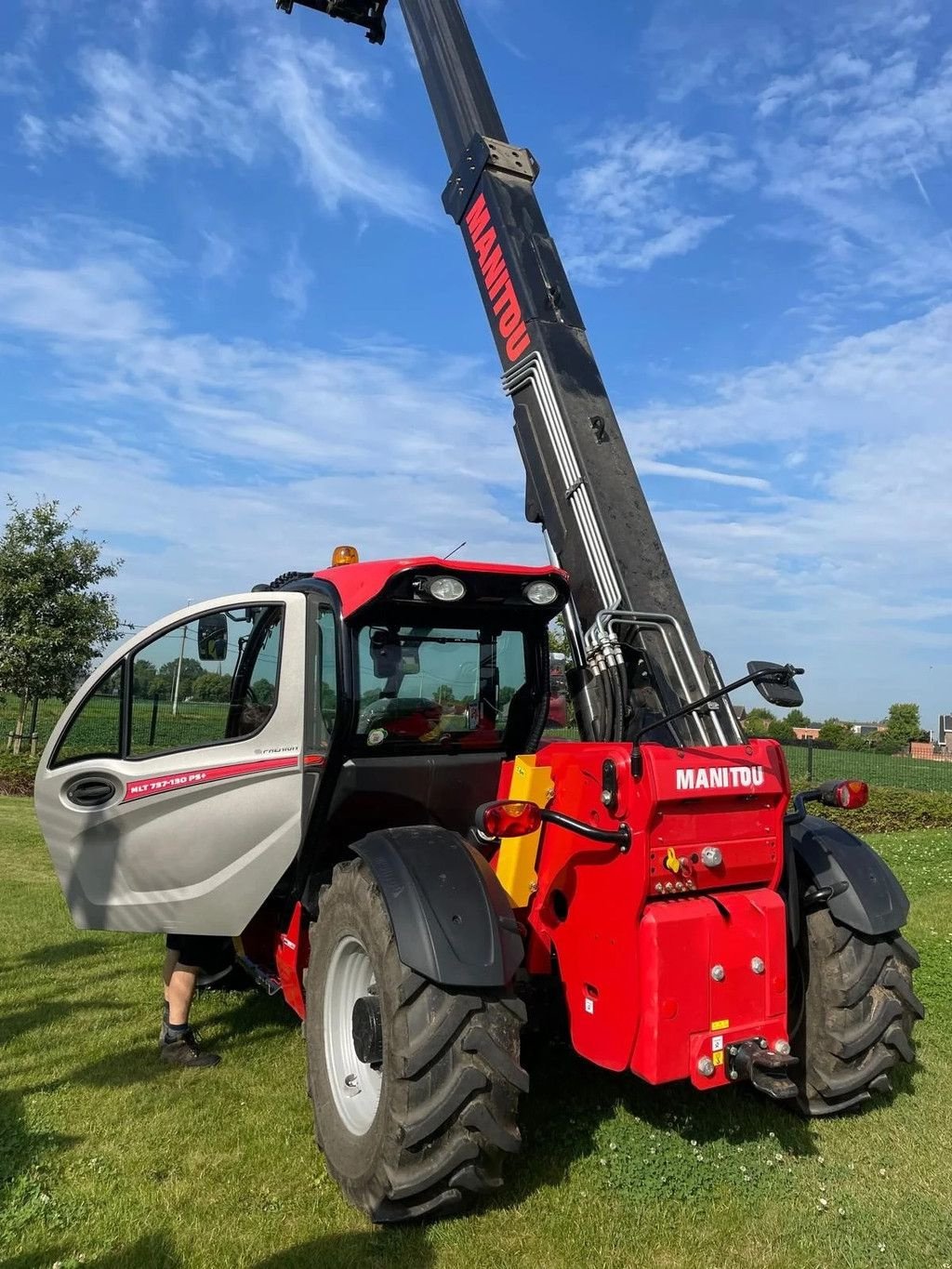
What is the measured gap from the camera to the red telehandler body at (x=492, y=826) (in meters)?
3.10

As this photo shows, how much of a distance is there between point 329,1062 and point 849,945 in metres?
2.17

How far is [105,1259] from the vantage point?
2947 millimetres

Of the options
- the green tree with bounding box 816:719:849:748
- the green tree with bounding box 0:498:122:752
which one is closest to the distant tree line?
the green tree with bounding box 816:719:849:748

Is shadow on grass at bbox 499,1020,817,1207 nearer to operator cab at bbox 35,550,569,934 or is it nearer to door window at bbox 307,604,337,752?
operator cab at bbox 35,550,569,934

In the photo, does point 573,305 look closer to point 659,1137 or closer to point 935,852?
point 659,1137

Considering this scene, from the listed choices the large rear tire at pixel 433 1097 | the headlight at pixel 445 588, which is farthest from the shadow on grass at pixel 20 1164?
the headlight at pixel 445 588

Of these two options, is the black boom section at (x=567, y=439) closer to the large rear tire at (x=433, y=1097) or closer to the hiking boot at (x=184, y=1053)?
the large rear tire at (x=433, y=1097)

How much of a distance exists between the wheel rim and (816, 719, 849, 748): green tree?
21932 millimetres

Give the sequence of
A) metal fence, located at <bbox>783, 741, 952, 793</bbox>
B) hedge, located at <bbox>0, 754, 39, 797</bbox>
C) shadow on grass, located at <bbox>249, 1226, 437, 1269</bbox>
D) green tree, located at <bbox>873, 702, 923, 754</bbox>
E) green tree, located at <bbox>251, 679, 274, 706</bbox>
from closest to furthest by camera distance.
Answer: shadow on grass, located at <bbox>249, 1226, 437, 1269</bbox>
green tree, located at <bbox>251, 679, 274, 706</bbox>
hedge, located at <bbox>0, 754, 39, 797</bbox>
metal fence, located at <bbox>783, 741, 952, 793</bbox>
green tree, located at <bbox>873, 702, 923, 754</bbox>

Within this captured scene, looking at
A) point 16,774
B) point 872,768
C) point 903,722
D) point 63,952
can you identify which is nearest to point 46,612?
point 16,774

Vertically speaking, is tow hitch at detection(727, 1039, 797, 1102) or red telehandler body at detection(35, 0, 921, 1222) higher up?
red telehandler body at detection(35, 0, 921, 1222)

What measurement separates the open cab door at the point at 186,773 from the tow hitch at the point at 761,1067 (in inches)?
76.1

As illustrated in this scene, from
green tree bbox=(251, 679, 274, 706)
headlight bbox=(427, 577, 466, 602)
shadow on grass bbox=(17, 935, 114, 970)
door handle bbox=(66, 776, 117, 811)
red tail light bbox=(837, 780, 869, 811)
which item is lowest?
shadow on grass bbox=(17, 935, 114, 970)

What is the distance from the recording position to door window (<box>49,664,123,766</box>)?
442 centimetres
